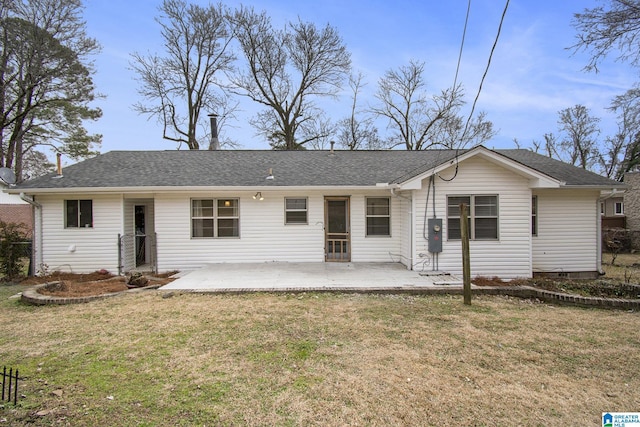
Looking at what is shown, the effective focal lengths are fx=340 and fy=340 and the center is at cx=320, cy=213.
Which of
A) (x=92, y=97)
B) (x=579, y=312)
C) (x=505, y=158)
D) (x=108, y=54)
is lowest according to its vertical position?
(x=579, y=312)

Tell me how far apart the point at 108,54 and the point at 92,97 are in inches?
104

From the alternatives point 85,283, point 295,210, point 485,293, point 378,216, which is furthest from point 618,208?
point 85,283

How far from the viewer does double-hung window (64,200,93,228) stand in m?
9.98

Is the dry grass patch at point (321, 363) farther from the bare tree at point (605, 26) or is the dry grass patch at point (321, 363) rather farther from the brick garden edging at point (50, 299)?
the bare tree at point (605, 26)

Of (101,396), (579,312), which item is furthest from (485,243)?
(101,396)

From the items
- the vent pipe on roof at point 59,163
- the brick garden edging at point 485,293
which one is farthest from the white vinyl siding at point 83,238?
the brick garden edging at point 485,293

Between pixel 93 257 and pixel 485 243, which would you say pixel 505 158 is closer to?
pixel 485 243

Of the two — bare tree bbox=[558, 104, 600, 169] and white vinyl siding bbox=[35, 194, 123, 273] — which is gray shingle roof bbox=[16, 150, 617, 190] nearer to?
white vinyl siding bbox=[35, 194, 123, 273]

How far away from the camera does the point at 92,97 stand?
1969 centimetres

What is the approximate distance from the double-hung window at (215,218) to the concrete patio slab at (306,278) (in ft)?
3.32

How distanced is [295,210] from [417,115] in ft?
58.9

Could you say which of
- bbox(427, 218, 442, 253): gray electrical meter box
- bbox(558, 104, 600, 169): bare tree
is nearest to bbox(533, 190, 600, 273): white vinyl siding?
bbox(427, 218, 442, 253): gray electrical meter box

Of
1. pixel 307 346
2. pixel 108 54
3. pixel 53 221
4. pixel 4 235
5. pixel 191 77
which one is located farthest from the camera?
pixel 191 77

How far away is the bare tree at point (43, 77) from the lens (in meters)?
16.8
